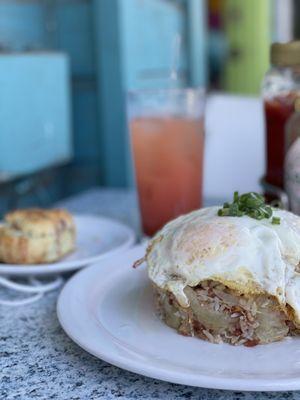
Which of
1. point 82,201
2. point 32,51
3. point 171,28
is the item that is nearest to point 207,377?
point 82,201

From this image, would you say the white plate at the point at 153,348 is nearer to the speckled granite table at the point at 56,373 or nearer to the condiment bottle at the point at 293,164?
the speckled granite table at the point at 56,373

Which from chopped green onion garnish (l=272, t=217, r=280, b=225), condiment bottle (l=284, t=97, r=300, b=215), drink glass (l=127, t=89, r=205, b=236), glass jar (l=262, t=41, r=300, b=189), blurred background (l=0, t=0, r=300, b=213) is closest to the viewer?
chopped green onion garnish (l=272, t=217, r=280, b=225)

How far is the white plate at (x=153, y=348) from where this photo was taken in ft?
1.59

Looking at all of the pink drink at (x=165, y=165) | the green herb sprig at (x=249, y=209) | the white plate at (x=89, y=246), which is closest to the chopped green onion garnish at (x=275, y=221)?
the green herb sprig at (x=249, y=209)

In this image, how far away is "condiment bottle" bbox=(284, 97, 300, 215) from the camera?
754 mm

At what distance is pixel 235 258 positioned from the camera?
547mm

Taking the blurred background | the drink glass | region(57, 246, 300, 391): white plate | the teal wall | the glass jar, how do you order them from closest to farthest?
1. region(57, 246, 300, 391): white plate
2. the glass jar
3. the drink glass
4. the blurred background
5. the teal wall

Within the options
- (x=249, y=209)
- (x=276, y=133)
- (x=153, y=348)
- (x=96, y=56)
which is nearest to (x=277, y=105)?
(x=276, y=133)

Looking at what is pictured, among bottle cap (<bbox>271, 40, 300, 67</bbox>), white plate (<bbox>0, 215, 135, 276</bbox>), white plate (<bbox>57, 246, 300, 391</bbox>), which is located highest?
bottle cap (<bbox>271, 40, 300, 67</bbox>)

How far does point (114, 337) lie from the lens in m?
0.57

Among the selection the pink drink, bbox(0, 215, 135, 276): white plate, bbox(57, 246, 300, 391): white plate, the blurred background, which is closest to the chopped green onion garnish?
bbox(57, 246, 300, 391): white plate

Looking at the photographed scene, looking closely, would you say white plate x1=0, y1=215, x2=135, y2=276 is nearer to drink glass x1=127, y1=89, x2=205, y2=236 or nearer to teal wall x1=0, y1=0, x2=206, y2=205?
drink glass x1=127, y1=89, x2=205, y2=236

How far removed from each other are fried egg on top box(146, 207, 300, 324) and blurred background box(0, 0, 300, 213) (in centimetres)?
107

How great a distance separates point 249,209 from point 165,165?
17.2 inches
